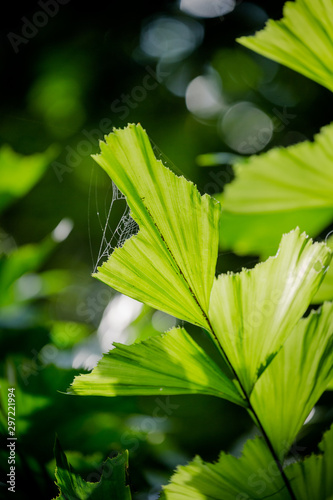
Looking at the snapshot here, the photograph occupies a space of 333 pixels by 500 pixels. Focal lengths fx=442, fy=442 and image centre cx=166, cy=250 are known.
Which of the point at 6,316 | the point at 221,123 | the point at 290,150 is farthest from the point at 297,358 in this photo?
the point at 221,123

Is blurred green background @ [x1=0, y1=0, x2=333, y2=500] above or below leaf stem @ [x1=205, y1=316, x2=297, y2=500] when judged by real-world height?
above

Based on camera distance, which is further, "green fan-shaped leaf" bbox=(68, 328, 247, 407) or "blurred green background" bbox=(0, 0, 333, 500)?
"blurred green background" bbox=(0, 0, 333, 500)

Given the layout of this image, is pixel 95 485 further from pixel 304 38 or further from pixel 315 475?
pixel 304 38

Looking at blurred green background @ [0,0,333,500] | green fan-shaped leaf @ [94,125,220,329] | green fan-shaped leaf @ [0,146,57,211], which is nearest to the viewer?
green fan-shaped leaf @ [94,125,220,329]

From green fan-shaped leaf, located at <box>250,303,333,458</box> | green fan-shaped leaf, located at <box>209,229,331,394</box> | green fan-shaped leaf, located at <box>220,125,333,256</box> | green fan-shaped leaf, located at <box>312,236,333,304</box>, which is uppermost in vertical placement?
green fan-shaped leaf, located at <box>220,125,333,256</box>

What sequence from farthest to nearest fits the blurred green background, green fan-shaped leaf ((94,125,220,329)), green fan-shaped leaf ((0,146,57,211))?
green fan-shaped leaf ((0,146,57,211))
the blurred green background
green fan-shaped leaf ((94,125,220,329))

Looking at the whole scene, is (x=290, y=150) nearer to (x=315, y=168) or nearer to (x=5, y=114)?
(x=315, y=168)

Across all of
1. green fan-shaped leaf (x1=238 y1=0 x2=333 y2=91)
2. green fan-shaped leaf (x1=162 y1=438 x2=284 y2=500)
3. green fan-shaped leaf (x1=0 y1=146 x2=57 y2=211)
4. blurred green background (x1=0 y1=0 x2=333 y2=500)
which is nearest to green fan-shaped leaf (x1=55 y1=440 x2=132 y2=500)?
green fan-shaped leaf (x1=162 y1=438 x2=284 y2=500)

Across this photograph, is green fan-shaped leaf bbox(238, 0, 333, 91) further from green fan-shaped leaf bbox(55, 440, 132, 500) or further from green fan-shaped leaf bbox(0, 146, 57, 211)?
green fan-shaped leaf bbox(0, 146, 57, 211)
